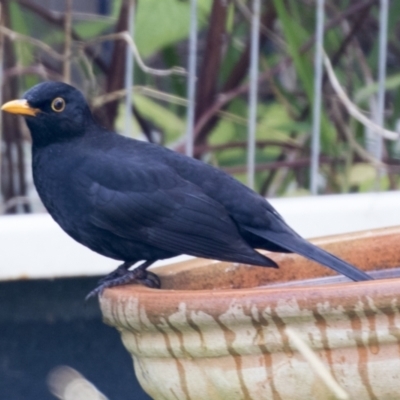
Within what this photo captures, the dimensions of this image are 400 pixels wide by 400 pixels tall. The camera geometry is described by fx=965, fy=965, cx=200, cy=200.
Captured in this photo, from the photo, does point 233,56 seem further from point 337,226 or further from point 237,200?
point 237,200

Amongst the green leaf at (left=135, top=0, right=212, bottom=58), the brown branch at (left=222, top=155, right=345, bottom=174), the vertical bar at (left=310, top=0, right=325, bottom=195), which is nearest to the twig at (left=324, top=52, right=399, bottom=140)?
the vertical bar at (left=310, top=0, right=325, bottom=195)

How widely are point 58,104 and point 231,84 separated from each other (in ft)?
3.28

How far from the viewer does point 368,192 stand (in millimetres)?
3279

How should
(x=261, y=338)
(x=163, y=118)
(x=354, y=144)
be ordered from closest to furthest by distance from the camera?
(x=261, y=338) < (x=354, y=144) < (x=163, y=118)

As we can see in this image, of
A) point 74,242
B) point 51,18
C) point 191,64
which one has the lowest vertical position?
point 74,242

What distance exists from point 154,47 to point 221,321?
168 cm

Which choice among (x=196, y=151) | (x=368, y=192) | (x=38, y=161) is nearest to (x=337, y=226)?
(x=368, y=192)

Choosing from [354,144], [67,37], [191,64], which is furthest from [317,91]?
[67,37]

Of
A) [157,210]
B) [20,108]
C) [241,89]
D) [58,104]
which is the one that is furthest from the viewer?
[241,89]

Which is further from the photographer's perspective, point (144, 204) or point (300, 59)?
point (300, 59)

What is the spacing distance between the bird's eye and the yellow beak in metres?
0.05

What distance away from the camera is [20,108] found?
2482mm

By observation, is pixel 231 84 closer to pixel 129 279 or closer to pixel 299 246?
pixel 129 279

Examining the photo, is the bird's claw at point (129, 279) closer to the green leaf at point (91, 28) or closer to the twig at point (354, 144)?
the twig at point (354, 144)
